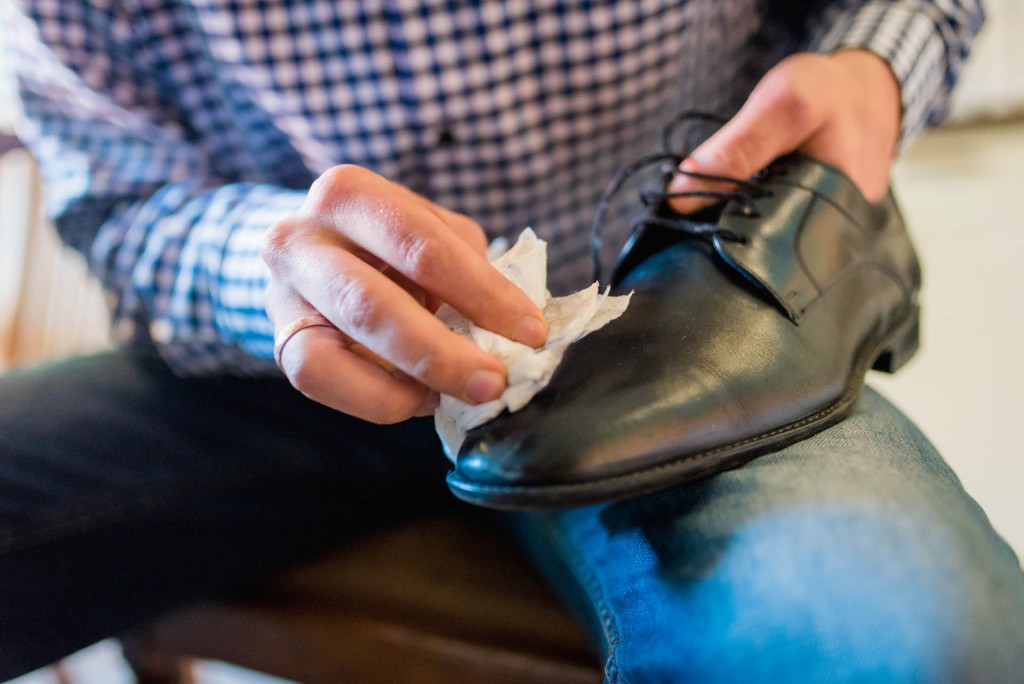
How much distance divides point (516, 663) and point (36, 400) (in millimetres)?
418

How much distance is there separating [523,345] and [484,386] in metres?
0.04

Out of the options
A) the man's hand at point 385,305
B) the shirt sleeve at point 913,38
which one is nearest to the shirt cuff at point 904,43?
the shirt sleeve at point 913,38

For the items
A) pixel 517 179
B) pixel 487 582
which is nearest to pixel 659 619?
pixel 487 582

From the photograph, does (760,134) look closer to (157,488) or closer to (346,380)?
(346,380)

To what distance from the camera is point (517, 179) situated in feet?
1.73

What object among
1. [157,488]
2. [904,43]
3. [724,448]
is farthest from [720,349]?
[157,488]

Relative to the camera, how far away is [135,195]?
58 cm

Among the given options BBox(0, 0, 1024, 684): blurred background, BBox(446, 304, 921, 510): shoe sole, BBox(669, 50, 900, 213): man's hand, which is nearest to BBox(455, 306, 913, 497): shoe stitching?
BBox(446, 304, 921, 510): shoe sole

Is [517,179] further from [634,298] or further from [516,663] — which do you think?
[516,663]

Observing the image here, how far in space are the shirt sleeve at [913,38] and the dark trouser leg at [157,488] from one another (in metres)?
0.41

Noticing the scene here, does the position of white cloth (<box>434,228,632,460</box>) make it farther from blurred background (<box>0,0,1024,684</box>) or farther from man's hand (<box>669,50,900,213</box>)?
blurred background (<box>0,0,1024,684</box>)

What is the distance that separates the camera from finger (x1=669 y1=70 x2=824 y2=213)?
1.30ft

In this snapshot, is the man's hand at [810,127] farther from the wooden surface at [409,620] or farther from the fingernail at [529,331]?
the wooden surface at [409,620]

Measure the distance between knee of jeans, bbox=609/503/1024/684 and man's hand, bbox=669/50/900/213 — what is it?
0.71 feet
